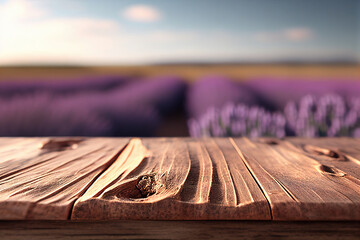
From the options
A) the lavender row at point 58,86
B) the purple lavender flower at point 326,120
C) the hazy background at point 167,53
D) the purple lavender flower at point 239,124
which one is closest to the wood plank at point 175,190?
the purple lavender flower at point 239,124

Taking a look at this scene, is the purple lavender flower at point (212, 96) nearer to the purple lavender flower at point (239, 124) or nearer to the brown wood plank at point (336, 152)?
the purple lavender flower at point (239, 124)

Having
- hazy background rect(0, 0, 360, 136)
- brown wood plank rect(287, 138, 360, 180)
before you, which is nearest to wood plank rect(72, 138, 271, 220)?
brown wood plank rect(287, 138, 360, 180)

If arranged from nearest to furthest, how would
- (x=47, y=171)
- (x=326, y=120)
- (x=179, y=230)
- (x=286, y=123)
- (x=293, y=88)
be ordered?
(x=179, y=230) → (x=47, y=171) → (x=326, y=120) → (x=286, y=123) → (x=293, y=88)

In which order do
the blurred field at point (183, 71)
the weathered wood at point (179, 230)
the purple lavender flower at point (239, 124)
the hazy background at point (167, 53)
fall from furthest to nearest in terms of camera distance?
the blurred field at point (183, 71) < the hazy background at point (167, 53) < the purple lavender flower at point (239, 124) < the weathered wood at point (179, 230)

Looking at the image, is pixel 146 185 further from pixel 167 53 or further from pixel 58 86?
pixel 58 86

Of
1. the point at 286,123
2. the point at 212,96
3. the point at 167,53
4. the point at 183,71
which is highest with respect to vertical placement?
the point at 167,53

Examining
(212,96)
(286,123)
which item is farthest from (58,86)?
(286,123)

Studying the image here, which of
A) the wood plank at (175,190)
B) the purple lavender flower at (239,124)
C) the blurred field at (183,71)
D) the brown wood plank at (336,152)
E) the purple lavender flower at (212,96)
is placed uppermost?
the blurred field at (183,71)
